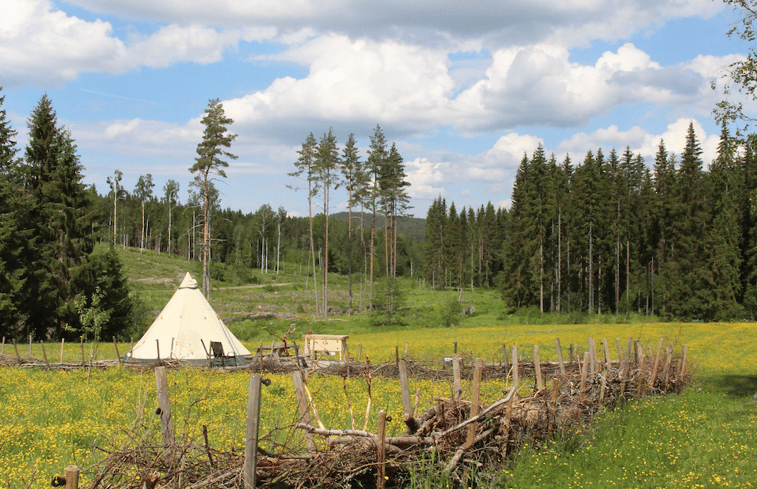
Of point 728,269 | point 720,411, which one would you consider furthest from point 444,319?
point 720,411

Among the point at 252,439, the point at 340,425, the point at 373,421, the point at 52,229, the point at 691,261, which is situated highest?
the point at 52,229

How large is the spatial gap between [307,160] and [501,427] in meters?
44.1

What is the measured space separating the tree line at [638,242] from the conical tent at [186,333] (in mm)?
38941

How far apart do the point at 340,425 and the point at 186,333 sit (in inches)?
589

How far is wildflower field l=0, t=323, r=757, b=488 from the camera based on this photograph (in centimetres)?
768

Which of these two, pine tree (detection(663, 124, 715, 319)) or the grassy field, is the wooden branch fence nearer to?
the grassy field

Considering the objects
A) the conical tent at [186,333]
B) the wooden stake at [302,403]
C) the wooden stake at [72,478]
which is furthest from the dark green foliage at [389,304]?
the wooden stake at [72,478]

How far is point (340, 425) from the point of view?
31.7ft

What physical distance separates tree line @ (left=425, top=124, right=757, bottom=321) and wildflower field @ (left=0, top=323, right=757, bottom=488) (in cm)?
3046

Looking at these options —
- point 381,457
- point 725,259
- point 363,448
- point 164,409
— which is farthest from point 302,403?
point 725,259

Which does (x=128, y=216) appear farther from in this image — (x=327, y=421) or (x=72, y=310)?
(x=327, y=421)

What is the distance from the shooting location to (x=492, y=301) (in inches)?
2835

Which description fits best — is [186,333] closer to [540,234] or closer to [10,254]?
[10,254]

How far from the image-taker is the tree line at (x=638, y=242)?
152 feet
